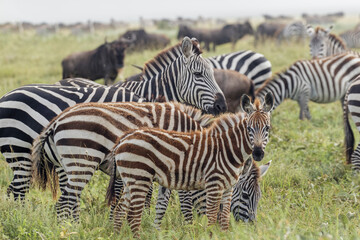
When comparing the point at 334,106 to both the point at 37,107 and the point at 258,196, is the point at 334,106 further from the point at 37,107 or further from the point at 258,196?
the point at 37,107

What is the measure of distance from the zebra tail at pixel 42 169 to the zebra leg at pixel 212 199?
5.51 ft

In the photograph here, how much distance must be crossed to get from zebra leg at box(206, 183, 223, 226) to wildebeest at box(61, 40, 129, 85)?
36.0ft

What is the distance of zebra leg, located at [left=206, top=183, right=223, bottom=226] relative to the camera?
4.04 meters

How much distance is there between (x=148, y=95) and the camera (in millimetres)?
6211

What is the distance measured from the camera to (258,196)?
15.4 feet

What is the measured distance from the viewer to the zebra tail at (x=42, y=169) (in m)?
4.40

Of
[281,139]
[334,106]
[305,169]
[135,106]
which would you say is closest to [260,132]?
[135,106]

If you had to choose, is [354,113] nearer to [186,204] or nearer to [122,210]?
[186,204]

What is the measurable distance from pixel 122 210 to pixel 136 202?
11.7 inches

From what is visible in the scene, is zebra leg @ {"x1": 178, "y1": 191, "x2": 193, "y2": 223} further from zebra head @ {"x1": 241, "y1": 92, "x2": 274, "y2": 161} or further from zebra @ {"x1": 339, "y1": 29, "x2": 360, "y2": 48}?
zebra @ {"x1": 339, "y1": 29, "x2": 360, "y2": 48}

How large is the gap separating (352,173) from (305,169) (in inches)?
26.0

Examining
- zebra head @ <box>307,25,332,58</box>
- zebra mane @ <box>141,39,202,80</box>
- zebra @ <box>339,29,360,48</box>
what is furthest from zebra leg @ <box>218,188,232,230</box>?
zebra @ <box>339,29,360,48</box>

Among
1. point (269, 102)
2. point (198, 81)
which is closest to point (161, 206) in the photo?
point (269, 102)

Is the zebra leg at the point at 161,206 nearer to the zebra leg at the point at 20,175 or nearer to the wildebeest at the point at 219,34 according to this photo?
the zebra leg at the point at 20,175
